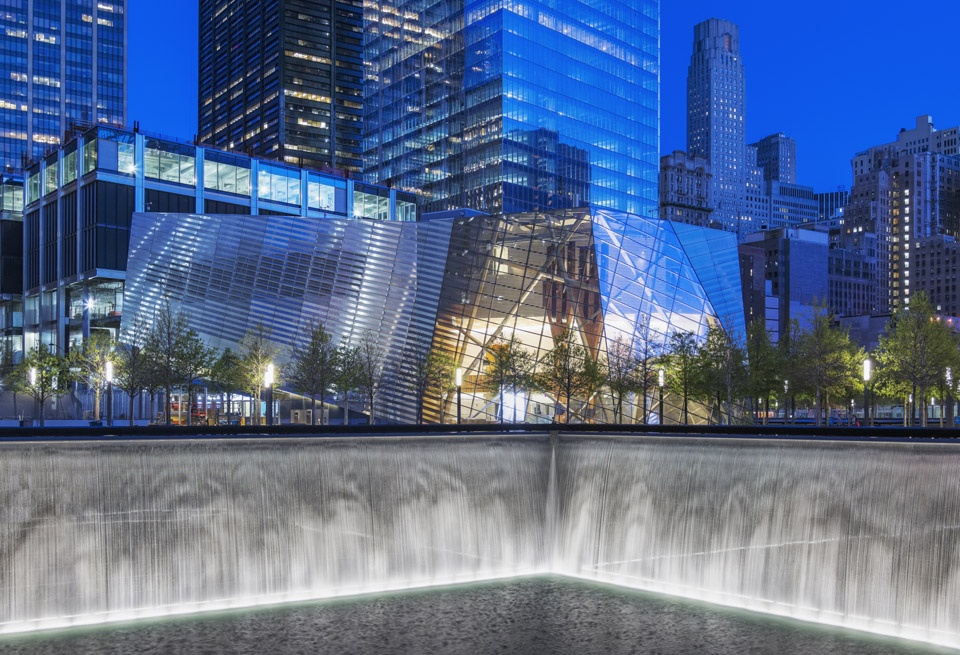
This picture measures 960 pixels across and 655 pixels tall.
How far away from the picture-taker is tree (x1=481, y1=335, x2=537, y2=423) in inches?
2309

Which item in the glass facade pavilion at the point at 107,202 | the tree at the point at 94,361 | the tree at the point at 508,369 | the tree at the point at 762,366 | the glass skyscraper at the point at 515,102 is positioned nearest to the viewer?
the tree at the point at 508,369

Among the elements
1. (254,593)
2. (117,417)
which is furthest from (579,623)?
(117,417)

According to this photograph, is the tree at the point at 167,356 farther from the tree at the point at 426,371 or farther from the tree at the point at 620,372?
the tree at the point at 620,372

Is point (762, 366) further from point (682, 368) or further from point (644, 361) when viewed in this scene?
point (644, 361)

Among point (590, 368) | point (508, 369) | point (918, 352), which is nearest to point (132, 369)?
point (508, 369)

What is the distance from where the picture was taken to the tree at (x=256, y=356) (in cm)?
6012

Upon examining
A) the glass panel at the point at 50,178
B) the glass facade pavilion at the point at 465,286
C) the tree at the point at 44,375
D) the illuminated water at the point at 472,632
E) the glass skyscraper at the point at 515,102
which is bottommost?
the illuminated water at the point at 472,632

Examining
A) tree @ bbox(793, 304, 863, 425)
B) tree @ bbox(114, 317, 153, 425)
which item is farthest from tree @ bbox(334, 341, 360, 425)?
tree @ bbox(793, 304, 863, 425)

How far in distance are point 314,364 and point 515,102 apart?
82551 mm

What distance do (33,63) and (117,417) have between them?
442ft

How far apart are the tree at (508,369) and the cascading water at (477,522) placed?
112 ft

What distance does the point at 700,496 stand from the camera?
21.1 m

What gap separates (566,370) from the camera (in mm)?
57031

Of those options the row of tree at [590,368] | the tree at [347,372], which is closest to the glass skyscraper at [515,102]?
the row of tree at [590,368]
